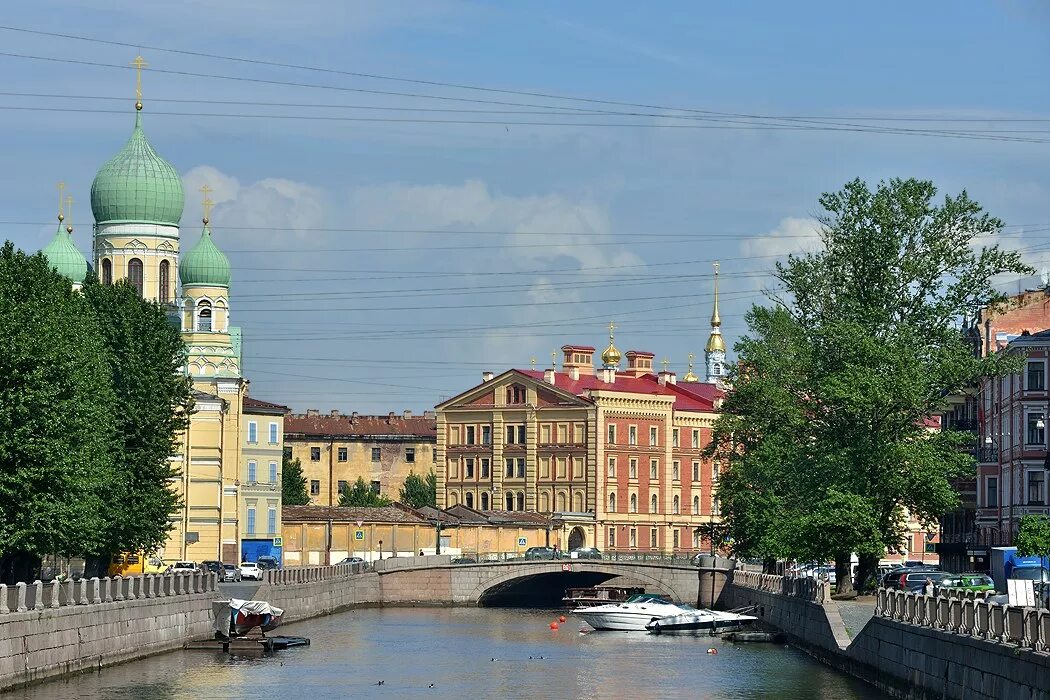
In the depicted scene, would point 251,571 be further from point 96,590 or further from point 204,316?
point 96,590

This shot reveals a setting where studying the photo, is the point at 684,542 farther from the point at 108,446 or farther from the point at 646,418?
the point at 108,446

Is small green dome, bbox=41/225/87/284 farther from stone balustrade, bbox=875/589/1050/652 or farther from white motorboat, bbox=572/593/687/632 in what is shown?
stone balustrade, bbox=875/589/1050/652

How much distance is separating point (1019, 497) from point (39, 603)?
196 ft

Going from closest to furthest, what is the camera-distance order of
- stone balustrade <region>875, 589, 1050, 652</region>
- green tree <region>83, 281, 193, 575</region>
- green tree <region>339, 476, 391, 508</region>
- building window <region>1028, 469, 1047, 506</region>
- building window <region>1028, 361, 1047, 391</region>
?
stone balustrade <region>875, 589, 1050, 652</region>, green tree <region>83, 281, 193, 575</region>, building window <region>1028, 469, 1047, 506</region>, building window <region>1028, 361, 1047, 391</region>, green tree <region>339, 476, 391, 508</region>

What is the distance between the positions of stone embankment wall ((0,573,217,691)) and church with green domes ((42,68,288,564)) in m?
55.8

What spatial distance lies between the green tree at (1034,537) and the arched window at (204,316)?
78877mm

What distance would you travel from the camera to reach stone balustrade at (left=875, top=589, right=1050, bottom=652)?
38.9m

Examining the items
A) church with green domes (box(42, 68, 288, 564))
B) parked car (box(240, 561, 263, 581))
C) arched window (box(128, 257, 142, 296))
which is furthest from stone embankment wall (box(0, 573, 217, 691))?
arched window (box(128, 257, 142, 296))

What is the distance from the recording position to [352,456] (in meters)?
197

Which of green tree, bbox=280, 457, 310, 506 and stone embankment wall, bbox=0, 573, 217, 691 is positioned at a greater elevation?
green tree, bbox=280, 457, 310, 506

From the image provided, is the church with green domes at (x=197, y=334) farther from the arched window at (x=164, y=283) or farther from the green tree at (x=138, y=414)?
the green tree at (x=138, y=414)

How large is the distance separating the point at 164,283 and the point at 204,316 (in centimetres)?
350

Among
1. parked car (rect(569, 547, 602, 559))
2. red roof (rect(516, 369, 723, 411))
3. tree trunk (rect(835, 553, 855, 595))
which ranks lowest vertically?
parked car (rect(569, 547, 602, 559))

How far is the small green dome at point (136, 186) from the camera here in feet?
452
